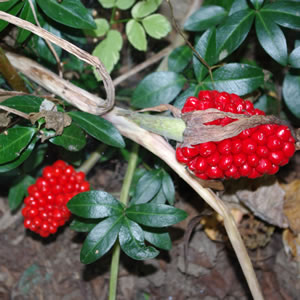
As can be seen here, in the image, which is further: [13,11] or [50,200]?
[50,200]

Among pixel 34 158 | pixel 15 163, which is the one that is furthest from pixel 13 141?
pixel 34 158

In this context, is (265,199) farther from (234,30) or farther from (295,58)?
(234,30)

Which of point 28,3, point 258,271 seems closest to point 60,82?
point 28,3

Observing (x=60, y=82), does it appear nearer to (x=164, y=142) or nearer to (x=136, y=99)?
(x=136, y=99)

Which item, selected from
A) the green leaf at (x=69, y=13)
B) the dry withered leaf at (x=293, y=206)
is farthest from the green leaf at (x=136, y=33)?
the dry withered leaf at (x=293, y=206)

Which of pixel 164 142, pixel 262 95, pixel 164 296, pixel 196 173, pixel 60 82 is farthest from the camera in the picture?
pixel 164 296

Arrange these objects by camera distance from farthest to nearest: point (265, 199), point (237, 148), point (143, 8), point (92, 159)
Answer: point (92, 159) → point (265, 199) → point (143, 8) → point (237, 148)

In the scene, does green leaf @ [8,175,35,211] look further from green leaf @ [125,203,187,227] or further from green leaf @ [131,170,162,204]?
green leaf @ [125,203,187,227]
